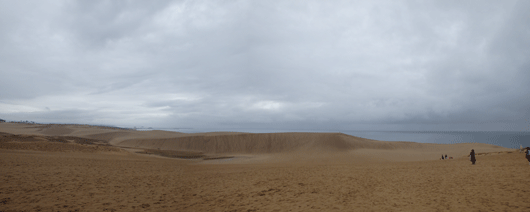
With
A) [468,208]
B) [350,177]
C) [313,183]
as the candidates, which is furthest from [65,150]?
[468,208]

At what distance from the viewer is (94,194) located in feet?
30.7

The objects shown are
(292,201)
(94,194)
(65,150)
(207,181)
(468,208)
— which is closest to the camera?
(468,208)

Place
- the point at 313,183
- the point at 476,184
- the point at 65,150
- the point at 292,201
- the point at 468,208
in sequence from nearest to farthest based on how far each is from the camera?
the point at 468,208
the point at 292,201
the point at 476,184
the point at 313,183
the point at 65,150

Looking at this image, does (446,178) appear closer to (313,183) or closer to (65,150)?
(313,183)

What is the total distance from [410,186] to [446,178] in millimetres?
2882

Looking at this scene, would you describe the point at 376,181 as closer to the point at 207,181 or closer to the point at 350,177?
the point at 350,177

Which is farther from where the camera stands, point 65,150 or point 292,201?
point 65,150

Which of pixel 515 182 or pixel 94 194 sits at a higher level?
pixel 515 182

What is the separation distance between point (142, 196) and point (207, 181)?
12.7 ft

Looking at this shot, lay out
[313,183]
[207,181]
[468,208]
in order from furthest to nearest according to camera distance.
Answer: [207,181] < [313,183] < [468,208]

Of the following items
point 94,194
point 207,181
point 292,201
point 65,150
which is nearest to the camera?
point 292,201

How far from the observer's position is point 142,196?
9461mm

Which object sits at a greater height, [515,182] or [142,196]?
[515,182]

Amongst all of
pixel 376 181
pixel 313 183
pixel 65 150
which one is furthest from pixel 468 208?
pixel 65 150
